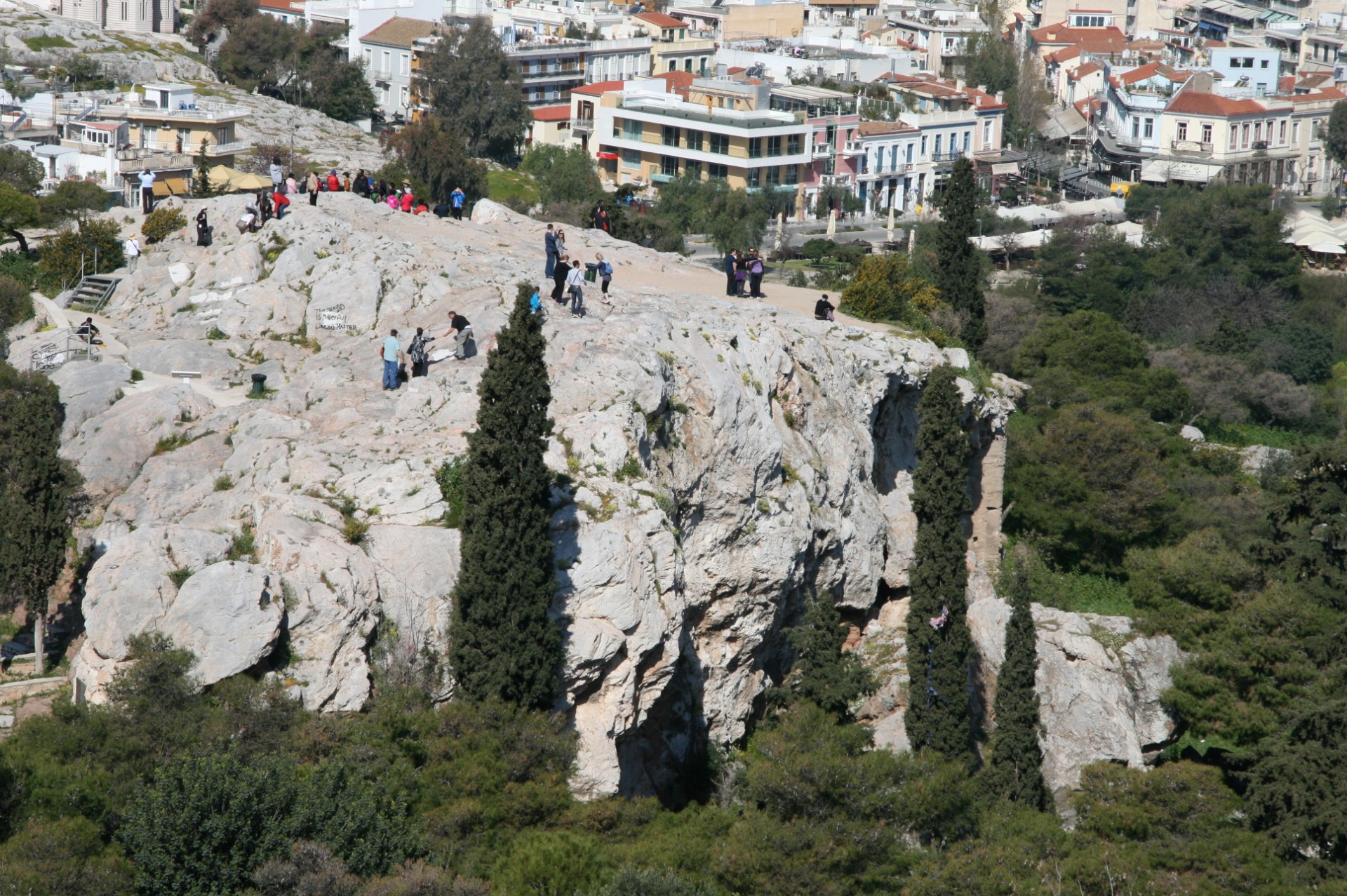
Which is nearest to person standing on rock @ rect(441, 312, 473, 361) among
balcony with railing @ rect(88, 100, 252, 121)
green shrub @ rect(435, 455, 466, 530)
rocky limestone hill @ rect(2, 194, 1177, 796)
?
rocky limestone hill @ rect(2, 194, 1177, 796)

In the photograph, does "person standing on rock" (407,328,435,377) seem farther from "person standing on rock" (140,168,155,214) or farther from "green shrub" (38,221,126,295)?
"person standing on rock" (140,168,155,214)

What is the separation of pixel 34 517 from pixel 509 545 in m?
9.32

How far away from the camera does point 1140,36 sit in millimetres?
183125

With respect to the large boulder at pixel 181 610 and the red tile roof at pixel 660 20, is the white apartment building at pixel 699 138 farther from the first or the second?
the large boulder at pixel 181 610

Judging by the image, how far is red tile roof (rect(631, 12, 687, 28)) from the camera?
153 m

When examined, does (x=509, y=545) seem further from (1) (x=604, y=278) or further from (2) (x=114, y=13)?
(2) (x=114, y=13)

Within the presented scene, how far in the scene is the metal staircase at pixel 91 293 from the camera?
143 feet

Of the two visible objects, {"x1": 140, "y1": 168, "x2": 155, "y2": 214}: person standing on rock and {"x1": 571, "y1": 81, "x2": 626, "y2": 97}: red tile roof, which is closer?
{"x1": 140, "y1": 168, "x2": 155, "y2": 214}: person standing on rock

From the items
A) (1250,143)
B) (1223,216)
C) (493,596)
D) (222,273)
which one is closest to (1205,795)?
(493,596)

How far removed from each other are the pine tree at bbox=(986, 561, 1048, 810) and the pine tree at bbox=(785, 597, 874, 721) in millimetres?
3360

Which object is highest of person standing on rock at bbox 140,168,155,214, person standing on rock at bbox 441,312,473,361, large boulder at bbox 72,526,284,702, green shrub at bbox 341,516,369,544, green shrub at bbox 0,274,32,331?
person standing on rock at bbox 140,168,155,214

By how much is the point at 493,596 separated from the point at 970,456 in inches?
843

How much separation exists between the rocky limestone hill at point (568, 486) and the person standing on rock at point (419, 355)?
0.36 meters

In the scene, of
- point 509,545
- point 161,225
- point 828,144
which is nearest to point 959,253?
point 161,225
